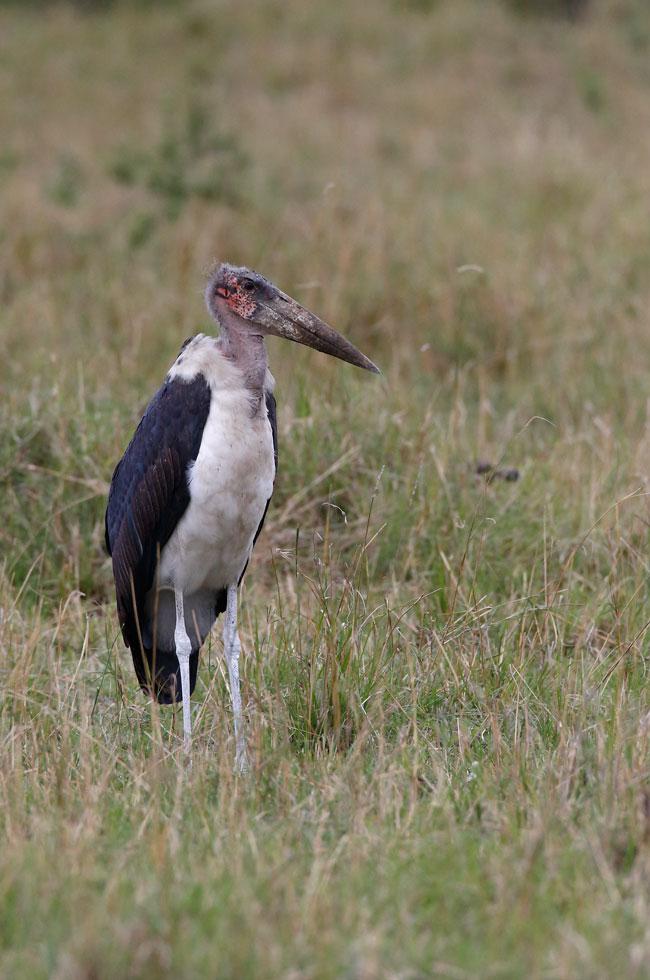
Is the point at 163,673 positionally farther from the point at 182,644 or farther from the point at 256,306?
the point at 256,306

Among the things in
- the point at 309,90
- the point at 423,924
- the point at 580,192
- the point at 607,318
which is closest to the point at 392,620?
the point at 423,924

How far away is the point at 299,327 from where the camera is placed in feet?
13.2

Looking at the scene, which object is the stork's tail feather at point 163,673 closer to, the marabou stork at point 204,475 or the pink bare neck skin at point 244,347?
the marabou stork at point 204,475

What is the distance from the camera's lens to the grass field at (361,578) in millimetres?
2791

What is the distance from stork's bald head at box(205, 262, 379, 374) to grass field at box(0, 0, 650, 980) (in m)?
0.54

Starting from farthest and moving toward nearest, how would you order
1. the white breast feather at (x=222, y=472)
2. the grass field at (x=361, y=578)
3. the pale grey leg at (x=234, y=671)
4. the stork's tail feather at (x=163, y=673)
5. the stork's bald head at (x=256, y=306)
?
the stork's tail feather at (x=163, y=673), the stork's bald head at (x=256, y=306), the white breast feather at (x=222, y=472), the pale grey leg at (x=234, y=671), the grass field at (x=361, y=578)

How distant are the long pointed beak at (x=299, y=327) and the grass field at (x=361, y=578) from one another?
0.51 m

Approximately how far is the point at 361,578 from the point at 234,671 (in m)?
0.92

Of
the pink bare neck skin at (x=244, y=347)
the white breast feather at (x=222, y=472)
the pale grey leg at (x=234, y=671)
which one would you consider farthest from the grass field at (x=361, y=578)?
the pink bare neck skin at (x=244, y=347)

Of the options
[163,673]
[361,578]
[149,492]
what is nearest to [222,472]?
[149,492]

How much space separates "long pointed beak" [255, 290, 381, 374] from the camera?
4.00 m

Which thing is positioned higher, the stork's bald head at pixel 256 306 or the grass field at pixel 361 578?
the stork's bald head at pixel 256 306

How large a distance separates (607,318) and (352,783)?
14.1 ft

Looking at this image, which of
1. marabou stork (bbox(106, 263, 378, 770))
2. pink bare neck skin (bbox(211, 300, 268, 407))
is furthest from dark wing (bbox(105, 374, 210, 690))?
pink bare neck skin (bbox(211, 300, 268, 407))
